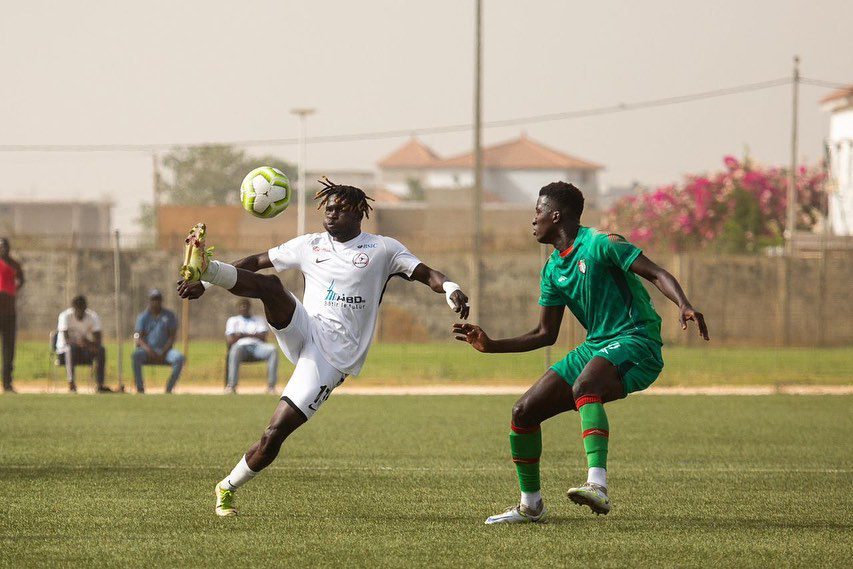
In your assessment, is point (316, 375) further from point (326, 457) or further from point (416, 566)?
point (326, 457)

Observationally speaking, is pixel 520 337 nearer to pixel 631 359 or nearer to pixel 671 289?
pixel 631 359

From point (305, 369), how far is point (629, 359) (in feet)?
6.37

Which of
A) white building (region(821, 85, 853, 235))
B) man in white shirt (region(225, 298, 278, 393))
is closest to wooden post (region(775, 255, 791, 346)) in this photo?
man in white shirt (region(225, 298, 278, 393))

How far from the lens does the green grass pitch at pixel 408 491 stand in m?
7.15

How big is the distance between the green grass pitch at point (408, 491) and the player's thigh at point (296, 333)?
1.02m

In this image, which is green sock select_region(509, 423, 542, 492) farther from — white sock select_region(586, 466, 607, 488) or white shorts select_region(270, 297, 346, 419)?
white shorts select_region(270, 297, 346, 419)

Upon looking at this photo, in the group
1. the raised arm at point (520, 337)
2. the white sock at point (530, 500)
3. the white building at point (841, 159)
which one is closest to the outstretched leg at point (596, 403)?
the raised arm at point (520, 337)

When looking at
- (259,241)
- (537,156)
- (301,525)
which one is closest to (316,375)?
(301,525)

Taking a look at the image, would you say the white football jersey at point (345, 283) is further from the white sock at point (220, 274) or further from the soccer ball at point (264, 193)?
the white sock at point (220, 274)

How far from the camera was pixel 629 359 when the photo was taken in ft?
26.0

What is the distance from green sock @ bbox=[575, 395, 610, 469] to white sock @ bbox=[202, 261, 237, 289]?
213cm

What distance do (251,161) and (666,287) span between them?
118618 millimetres

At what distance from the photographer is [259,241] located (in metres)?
34.7

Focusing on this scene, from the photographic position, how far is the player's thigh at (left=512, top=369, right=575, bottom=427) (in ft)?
26.4
